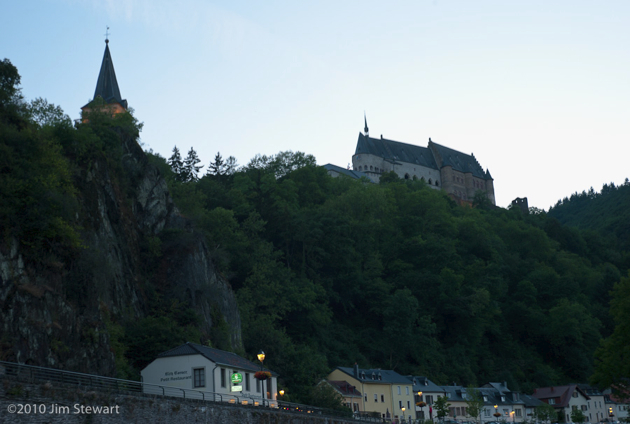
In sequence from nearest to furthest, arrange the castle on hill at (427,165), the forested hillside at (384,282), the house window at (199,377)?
the house window at (199,377)
the forested hillside at (384,282)
the castle on hill at (427,165)

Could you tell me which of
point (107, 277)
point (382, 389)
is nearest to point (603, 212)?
point (382, 389)

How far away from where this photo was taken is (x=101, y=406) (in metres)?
21.5

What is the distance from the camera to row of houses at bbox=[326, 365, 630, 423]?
205ft

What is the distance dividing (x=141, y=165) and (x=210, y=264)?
31.1 feet

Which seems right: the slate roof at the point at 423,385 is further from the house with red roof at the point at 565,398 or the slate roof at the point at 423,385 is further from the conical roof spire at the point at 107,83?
the conical roof spire at the point at 107,83

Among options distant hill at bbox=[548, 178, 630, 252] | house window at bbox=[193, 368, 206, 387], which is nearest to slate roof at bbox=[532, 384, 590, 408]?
distant hill at bbox=[548, 178, 630, 252]

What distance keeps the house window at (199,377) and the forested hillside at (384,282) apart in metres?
20.4

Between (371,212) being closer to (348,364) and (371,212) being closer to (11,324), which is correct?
(348,364)

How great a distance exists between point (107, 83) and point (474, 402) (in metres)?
57.6

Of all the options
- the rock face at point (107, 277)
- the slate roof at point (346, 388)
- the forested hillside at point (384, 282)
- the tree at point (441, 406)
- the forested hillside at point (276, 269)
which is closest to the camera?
the rock face at point (107, 277)

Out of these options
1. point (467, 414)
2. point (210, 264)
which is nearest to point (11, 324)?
point (210, 264)

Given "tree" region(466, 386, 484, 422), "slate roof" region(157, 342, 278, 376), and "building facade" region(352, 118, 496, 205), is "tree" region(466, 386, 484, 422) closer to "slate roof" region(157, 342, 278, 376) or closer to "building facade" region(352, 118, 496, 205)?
"slate roof" region(157, 342, 278, 376)

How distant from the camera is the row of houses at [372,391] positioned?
33125mm

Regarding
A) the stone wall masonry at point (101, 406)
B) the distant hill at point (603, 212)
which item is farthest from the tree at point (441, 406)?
the distant hill at point (603, 212)
